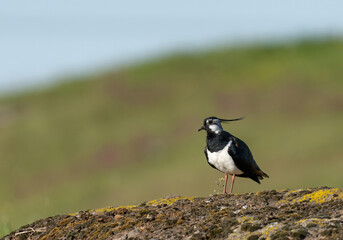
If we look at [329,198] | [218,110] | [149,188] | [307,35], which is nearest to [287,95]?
[218,110]

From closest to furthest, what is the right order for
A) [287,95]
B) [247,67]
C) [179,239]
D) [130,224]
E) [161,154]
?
[179,239] < [130,224] < [161,154] < [287,95] < [247,67]

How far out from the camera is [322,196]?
9648mm

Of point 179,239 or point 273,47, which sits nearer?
point 179,239

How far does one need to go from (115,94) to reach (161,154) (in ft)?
21.7

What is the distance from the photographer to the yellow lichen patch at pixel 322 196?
9.55m

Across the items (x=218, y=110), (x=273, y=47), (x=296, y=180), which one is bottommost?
(x=296, y=180)

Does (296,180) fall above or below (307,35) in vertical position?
below

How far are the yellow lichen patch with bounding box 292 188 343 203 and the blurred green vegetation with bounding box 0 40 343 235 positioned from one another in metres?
19.3

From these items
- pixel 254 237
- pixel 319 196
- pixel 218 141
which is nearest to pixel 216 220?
pixel 254 237

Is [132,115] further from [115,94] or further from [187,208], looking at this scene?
[187,208]

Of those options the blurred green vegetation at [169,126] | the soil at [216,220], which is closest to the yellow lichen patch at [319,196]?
the soil at [216,220]

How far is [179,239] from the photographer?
8.75 m

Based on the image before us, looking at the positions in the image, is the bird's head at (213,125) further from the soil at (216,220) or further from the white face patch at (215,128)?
the soil at (216,220)

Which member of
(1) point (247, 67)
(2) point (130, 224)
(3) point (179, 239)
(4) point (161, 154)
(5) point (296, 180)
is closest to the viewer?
(3) point (179, 239)
